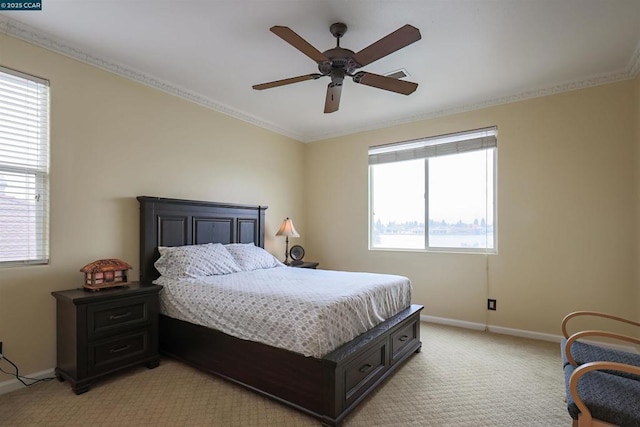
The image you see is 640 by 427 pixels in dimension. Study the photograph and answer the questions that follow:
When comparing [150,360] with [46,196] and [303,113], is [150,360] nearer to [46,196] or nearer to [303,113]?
[46,196]

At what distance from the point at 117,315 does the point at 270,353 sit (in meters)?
1.34

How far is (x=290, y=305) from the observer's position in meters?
2.15

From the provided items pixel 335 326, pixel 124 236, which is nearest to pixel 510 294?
pixel 335 326

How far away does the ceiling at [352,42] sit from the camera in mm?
2201

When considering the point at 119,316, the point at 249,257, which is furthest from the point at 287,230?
the point at 119,316

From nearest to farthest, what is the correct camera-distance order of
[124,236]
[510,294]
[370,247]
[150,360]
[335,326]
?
[335,326], [150,360], [124,236], [510,294], [370,247]

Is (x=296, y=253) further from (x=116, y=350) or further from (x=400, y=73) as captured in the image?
(x=400, y=73)

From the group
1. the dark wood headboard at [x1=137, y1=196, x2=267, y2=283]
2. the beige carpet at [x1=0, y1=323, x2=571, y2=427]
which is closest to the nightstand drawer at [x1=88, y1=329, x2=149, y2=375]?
the beige carpet at [x1=0, y1=323, x2=571, y2=427]

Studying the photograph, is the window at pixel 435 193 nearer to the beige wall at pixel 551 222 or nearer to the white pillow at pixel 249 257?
the beige wall at pixel 551 222

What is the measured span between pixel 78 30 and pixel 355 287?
297 cm

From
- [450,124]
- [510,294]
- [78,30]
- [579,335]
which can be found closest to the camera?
[579,335]

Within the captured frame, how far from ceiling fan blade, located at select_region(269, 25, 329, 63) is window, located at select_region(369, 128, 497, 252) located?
8.27 feet

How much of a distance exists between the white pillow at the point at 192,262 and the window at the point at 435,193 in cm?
229

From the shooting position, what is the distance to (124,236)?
3.06 meters
